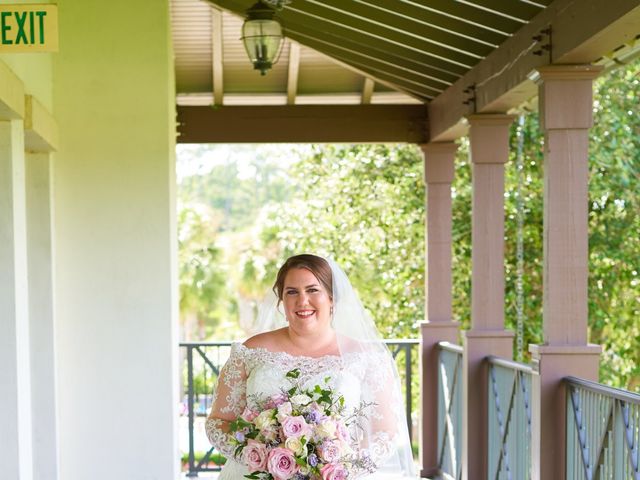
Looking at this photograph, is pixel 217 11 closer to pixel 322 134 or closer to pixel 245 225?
pixel 322 134

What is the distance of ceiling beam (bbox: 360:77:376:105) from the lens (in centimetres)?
968

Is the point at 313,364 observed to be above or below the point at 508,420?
above

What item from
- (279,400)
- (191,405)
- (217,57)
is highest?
(217,57)

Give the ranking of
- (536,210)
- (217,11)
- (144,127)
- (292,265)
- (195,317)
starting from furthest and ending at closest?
(195,317)
(536,210)
(217,11)
(144,127)
(292,265)

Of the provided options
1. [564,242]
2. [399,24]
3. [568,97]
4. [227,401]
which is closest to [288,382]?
[227,401]

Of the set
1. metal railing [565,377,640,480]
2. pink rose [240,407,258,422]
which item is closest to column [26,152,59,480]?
metal railing [565,377,640,480]

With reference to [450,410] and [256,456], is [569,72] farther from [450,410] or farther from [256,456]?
[450,410]

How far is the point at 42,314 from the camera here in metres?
6.86

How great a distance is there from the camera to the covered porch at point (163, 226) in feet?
18.5

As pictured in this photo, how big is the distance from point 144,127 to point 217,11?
2194mm

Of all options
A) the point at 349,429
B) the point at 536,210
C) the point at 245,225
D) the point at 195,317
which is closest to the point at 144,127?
the point at 349,429

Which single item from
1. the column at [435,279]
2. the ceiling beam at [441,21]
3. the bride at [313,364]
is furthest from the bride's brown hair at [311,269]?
the column at [435,279]

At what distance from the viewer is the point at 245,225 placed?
1876 inches

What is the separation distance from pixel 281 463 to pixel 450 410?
17.7 feet
